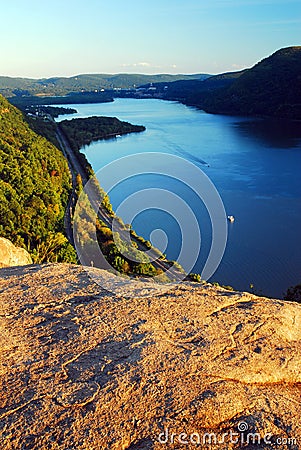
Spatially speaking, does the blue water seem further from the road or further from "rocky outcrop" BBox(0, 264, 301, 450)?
"rocky outcrop" BBox(0, 264, 301, 450)

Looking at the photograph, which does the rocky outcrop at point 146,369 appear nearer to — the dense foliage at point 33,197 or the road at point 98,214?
the dense foliage at point 33,197

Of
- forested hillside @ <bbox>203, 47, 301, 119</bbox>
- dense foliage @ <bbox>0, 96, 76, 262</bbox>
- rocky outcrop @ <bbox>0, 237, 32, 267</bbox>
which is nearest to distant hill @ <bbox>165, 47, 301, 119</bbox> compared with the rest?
forested hillside @ <bbox>203, 47, 301, 119</bbox>

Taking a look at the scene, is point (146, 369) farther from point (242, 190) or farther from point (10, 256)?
point (242, 190)

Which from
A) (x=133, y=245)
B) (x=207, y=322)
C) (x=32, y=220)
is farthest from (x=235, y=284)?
(x=207, y=322)

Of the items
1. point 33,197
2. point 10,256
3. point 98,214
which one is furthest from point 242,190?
point 10,256

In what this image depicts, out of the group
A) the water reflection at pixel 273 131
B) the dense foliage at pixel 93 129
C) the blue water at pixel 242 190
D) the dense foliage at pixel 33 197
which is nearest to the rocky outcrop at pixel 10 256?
the dense foliage at pixel 33 197
